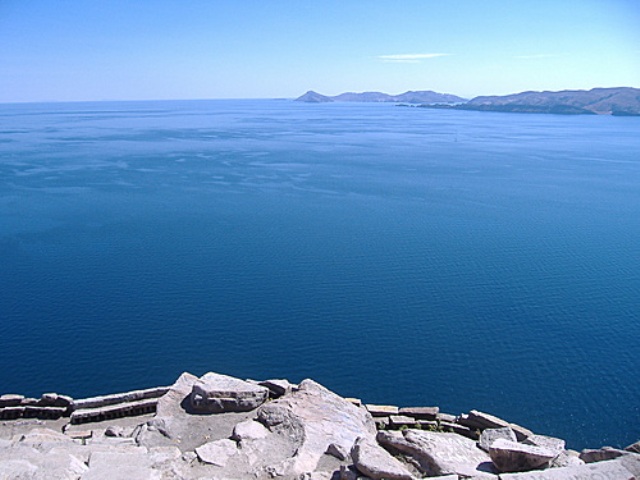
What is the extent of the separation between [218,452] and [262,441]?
1.27 metres

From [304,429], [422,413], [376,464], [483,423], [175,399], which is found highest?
[376,464]

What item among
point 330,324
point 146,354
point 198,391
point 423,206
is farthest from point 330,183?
point 198,391

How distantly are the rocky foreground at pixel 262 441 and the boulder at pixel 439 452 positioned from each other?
3cm

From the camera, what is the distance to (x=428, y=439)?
14039mm

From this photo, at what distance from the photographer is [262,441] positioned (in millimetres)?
14719

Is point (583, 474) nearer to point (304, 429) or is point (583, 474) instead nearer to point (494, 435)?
point (494, 435)

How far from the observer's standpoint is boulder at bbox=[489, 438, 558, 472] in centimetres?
1226

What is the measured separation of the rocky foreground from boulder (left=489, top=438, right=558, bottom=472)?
0.02m

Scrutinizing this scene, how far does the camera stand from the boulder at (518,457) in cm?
1226

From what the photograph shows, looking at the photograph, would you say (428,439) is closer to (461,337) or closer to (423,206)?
(461,337)

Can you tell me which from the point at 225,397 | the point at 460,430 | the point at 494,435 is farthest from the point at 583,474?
the point at 225,397

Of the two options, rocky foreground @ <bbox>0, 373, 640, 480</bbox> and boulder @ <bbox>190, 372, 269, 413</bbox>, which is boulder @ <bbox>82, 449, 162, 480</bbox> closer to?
rocky foreground @ <bbox>0, 373, 640, 480</bbox>

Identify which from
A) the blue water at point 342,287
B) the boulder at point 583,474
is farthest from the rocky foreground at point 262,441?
the blue water at point 342,287

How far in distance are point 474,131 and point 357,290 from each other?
11237 cm
